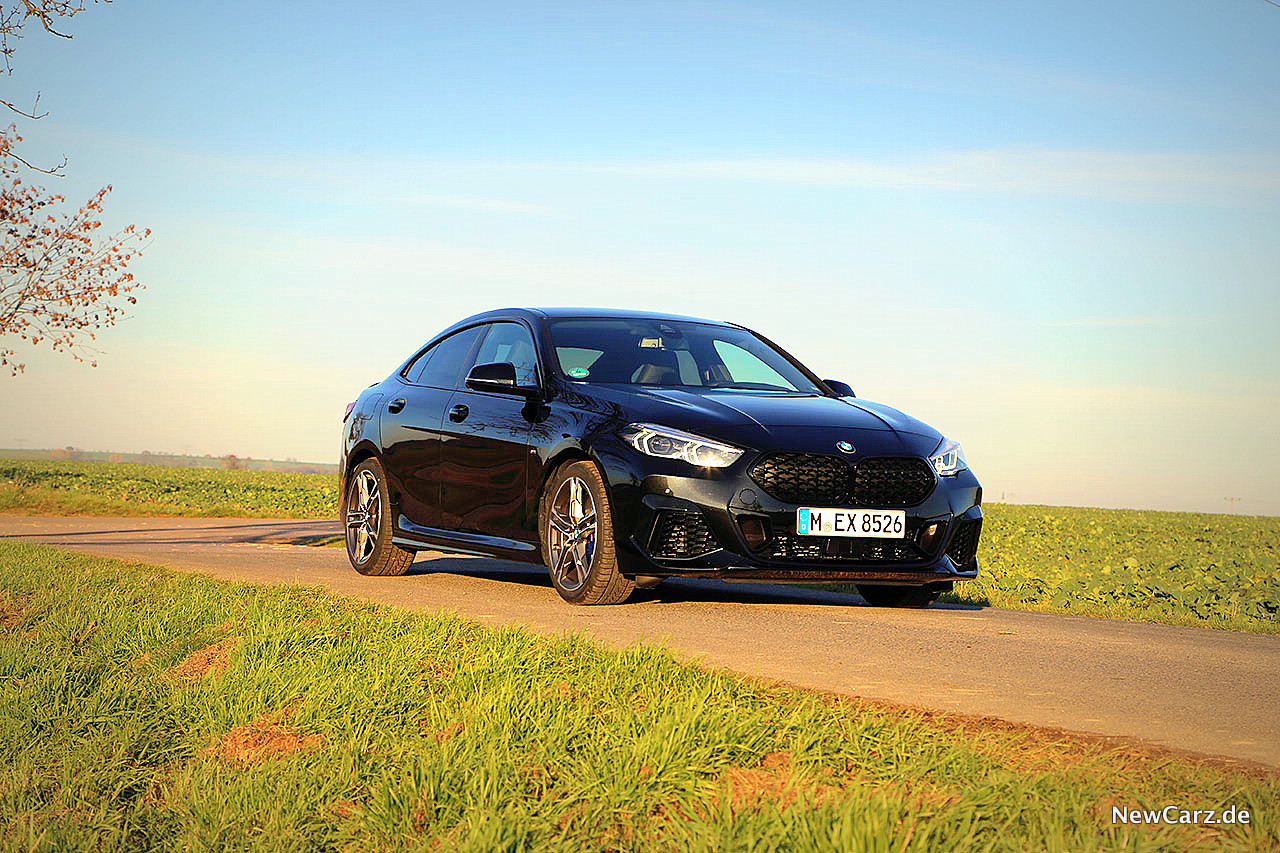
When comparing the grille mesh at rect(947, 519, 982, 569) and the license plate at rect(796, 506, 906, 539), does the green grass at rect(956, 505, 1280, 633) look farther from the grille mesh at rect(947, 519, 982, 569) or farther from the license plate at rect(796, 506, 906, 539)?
the license plate at rect(796, 506, 906, 539)

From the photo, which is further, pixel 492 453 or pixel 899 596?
pixel 492 453

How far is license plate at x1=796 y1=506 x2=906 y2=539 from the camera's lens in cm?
705

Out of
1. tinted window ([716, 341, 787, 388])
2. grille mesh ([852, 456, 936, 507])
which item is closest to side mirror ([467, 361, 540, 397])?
tinted window ([716, 341, 787, 388])

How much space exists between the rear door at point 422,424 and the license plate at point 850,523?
2.93 m

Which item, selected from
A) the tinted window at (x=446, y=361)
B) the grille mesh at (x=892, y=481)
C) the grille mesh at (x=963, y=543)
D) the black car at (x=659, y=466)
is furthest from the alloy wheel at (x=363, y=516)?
the grille mesh at (x=963, y=543)

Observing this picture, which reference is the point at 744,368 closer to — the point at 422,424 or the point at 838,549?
the point at 838,549

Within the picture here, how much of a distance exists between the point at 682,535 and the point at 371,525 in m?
3.61

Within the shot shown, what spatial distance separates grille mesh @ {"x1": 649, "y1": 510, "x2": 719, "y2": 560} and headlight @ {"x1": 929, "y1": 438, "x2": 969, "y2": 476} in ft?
4.76

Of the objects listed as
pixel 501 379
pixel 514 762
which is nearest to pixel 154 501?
pixel 501 379

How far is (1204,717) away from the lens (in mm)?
4578

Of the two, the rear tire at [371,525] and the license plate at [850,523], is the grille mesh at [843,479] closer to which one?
the license plate at [850,523]

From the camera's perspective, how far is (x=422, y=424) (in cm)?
920

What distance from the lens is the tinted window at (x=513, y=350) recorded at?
8.48m

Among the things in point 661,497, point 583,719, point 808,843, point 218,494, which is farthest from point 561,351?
point 218,494
